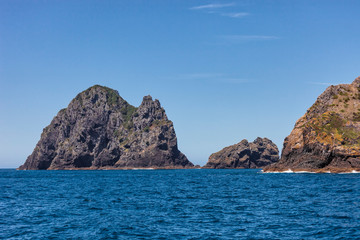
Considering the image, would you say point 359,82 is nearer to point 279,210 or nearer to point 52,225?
point 279,210

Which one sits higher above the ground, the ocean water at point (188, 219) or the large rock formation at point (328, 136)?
the large rock formation at point (328, 136)

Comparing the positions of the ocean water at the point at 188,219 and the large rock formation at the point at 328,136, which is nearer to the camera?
the ocean water at the point at 188,219

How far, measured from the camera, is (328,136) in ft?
406

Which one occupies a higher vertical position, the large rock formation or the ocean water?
the large rock formation

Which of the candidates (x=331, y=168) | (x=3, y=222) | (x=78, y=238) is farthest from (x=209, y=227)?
(x=331, y=168)

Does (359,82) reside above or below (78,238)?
above

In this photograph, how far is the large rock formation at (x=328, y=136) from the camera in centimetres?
11781

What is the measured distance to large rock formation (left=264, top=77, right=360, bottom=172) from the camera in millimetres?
117812

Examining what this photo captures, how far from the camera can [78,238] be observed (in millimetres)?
28469

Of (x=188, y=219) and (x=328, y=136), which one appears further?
(x=328, y=136)

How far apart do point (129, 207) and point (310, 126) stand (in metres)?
103

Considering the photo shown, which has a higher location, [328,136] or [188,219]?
[328,136]

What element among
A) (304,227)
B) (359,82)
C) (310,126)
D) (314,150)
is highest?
(359,82)

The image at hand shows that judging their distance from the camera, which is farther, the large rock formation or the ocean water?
the large rock formation
